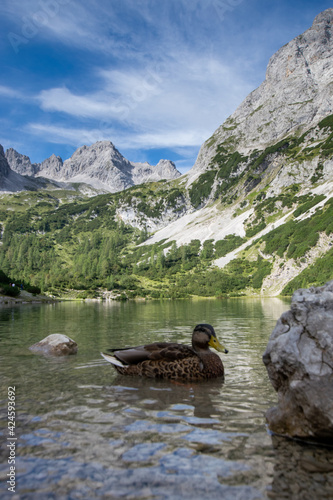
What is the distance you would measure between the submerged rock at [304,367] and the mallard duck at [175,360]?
3705 mm

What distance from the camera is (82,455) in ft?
17.8

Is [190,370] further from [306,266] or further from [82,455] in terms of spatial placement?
[306,266]

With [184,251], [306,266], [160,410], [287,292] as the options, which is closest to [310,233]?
[306,266]

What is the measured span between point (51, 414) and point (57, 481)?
2.98m

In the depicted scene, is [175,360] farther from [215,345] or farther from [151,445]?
[151,445]

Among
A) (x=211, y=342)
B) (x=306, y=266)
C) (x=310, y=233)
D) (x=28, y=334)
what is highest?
(x=310, y=233)

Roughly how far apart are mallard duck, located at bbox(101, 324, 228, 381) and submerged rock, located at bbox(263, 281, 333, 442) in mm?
3705

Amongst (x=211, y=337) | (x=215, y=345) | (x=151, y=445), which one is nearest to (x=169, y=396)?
(x=215, y=345)

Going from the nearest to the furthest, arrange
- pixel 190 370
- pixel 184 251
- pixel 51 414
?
pixel 51 414 → pixel 190 370 → pixel 184 251

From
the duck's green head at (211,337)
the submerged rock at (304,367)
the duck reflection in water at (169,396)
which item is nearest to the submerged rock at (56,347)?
the duck reflection in water at (169,396)

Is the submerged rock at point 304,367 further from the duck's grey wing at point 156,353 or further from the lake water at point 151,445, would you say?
the duck's grey wing at point 156,353

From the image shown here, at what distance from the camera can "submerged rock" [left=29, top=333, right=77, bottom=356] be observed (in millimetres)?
15363

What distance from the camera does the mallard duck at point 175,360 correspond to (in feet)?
34.0

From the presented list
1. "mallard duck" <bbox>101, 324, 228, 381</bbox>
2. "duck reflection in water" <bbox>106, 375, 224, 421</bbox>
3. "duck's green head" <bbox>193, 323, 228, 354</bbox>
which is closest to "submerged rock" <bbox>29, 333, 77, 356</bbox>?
"mallard duck" <bbox>101, 324, 228, 381</bbox>
